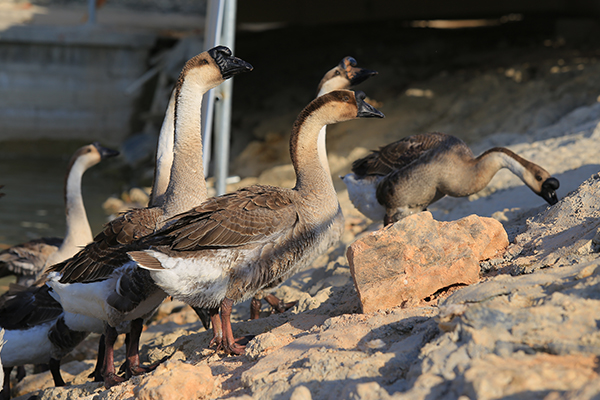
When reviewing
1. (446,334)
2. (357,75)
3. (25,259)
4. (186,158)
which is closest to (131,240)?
(186,158)

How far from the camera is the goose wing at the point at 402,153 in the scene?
6694mm

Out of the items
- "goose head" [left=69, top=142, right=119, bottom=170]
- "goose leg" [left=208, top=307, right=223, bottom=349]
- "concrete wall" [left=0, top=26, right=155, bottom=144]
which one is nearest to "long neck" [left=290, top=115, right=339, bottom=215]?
"goose leg" [left=208, top=307, right=223, bottom=349]

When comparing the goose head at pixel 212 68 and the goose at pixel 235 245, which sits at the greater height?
the goose head at pixel 212 68

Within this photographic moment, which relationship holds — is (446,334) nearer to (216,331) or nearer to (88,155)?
(216,331)

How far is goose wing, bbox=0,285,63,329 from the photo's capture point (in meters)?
5.69

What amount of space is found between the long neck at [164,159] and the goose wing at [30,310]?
1320mm

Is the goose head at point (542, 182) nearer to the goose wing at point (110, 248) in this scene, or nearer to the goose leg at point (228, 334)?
the goose leg at point (228, 334)

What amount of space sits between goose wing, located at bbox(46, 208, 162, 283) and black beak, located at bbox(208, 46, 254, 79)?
53.4 inches

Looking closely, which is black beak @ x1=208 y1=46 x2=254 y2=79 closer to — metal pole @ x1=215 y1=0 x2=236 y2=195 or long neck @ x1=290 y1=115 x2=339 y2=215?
long neck @ x1=290 y1=115 x2=339 y2=215

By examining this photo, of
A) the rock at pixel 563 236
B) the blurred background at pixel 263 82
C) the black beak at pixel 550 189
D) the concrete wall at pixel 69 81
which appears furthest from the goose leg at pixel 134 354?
the concrete wall at pixel 69 81

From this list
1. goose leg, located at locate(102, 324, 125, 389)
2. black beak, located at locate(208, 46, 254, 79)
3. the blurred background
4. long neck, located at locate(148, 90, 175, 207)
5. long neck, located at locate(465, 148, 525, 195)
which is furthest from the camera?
the blurred background

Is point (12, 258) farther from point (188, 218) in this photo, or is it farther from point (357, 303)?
point (357, 303)

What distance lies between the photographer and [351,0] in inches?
936

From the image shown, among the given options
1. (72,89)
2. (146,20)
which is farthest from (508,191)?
(146,20)
